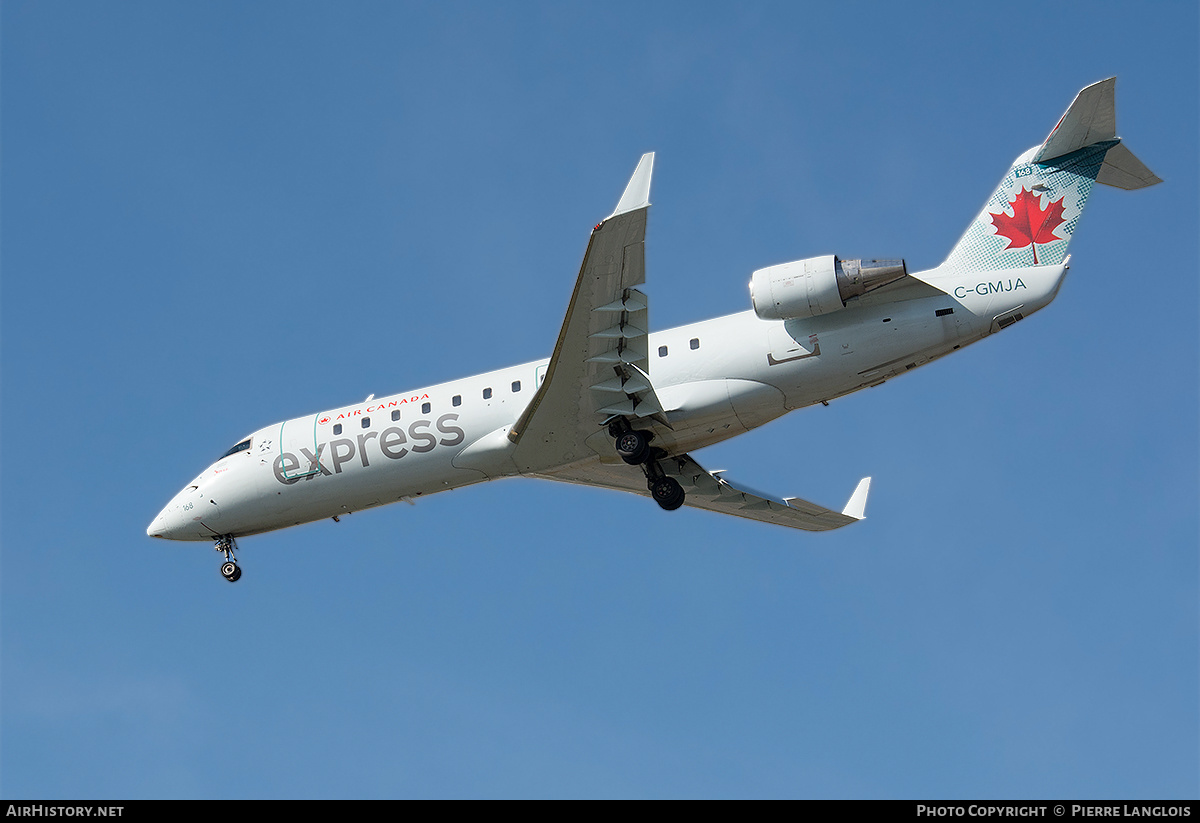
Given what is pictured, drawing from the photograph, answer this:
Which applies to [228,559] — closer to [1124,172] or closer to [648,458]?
[648,458]

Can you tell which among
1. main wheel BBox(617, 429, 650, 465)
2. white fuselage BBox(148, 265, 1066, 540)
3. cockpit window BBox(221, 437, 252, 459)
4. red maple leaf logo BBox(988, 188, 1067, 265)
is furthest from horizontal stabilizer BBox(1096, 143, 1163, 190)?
cockpit window BBox(221, 437, 252, 459)

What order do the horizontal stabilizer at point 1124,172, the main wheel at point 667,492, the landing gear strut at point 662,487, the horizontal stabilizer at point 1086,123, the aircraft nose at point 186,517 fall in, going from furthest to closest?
the aircraft nose at point 186,517 → the main wheel at point 667,492 → the landing gear strut at point 662,487 → the horizontal stabilizer at point 1124,172 → the horizontal stabilizer at point 1086,123

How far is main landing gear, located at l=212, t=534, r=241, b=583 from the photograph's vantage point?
2814 cm

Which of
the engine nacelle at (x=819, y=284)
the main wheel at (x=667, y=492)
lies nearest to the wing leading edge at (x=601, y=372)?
the main wheel at (x=667, y=492)

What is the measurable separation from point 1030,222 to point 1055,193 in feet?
2.69

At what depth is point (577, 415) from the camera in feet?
79.8

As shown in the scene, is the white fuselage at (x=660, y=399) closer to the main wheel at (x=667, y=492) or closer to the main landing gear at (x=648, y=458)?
the main landing gear at (x=648, y=458)

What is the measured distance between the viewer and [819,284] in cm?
2280

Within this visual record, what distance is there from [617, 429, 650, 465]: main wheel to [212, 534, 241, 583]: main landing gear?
9.85 meters

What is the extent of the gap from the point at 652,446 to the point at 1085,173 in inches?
395

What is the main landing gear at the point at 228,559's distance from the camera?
28.1 m

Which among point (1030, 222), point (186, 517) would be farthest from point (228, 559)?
point (1030, 222)

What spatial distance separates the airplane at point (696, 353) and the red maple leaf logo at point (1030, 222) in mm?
28

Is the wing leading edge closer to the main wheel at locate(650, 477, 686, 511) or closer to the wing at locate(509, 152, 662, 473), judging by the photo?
the wing at locate(509, 152, 662, 473)
